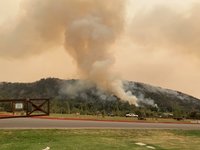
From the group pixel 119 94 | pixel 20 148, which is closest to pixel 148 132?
pixel 20 148

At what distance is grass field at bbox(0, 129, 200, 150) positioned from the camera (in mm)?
38938

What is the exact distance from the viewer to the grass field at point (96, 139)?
128 ft

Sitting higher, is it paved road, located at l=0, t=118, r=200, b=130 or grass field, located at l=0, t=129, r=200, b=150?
paved road, located at l=0, t=118, r=200, b=130

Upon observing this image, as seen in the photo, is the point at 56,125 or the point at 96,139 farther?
the point at 56,125

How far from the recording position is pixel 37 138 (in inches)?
1777

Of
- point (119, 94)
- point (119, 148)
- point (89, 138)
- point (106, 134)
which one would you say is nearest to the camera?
point (119, 148)

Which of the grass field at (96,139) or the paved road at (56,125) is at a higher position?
the paved road at (56,125)

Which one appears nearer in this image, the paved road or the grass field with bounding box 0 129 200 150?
the grass field with bounding box 0 129 200 150

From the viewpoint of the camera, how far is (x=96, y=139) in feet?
144

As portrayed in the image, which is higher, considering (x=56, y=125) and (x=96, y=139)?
(x=56, y=125)

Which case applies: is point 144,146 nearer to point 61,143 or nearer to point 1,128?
point 61,143

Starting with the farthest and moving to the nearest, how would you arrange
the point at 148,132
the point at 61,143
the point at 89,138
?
the point at 148,132
the point at 89,138
the point at 61,143

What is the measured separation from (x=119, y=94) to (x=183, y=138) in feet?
382

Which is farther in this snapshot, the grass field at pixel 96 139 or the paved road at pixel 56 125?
the paved road at pixel 56 125
